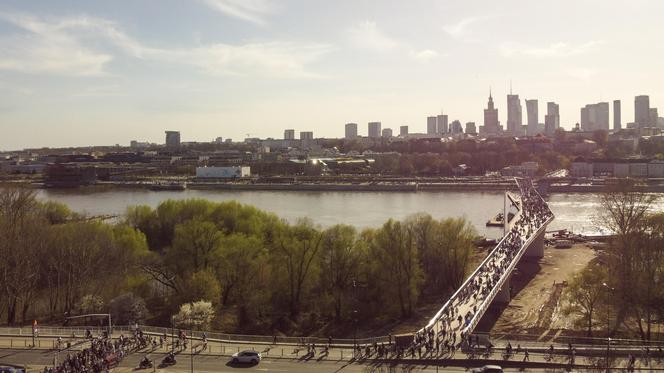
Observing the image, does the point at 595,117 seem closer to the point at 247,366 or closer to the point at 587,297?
the point at 587,297

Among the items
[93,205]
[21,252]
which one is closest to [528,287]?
[21,252]

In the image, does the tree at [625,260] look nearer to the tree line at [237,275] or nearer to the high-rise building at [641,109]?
the tree line at [237,275]

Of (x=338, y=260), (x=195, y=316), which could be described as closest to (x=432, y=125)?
(x=338, y=260)

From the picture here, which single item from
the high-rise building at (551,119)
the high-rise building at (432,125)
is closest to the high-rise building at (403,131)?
the high-rise building at (432,125)

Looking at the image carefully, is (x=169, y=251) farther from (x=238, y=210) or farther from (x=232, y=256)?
(x=238, y=210)

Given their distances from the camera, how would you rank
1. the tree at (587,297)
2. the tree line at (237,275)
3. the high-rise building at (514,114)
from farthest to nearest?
the high-rise building at (514,114) → the tree line at (237,275) → the tree at (587,297)
